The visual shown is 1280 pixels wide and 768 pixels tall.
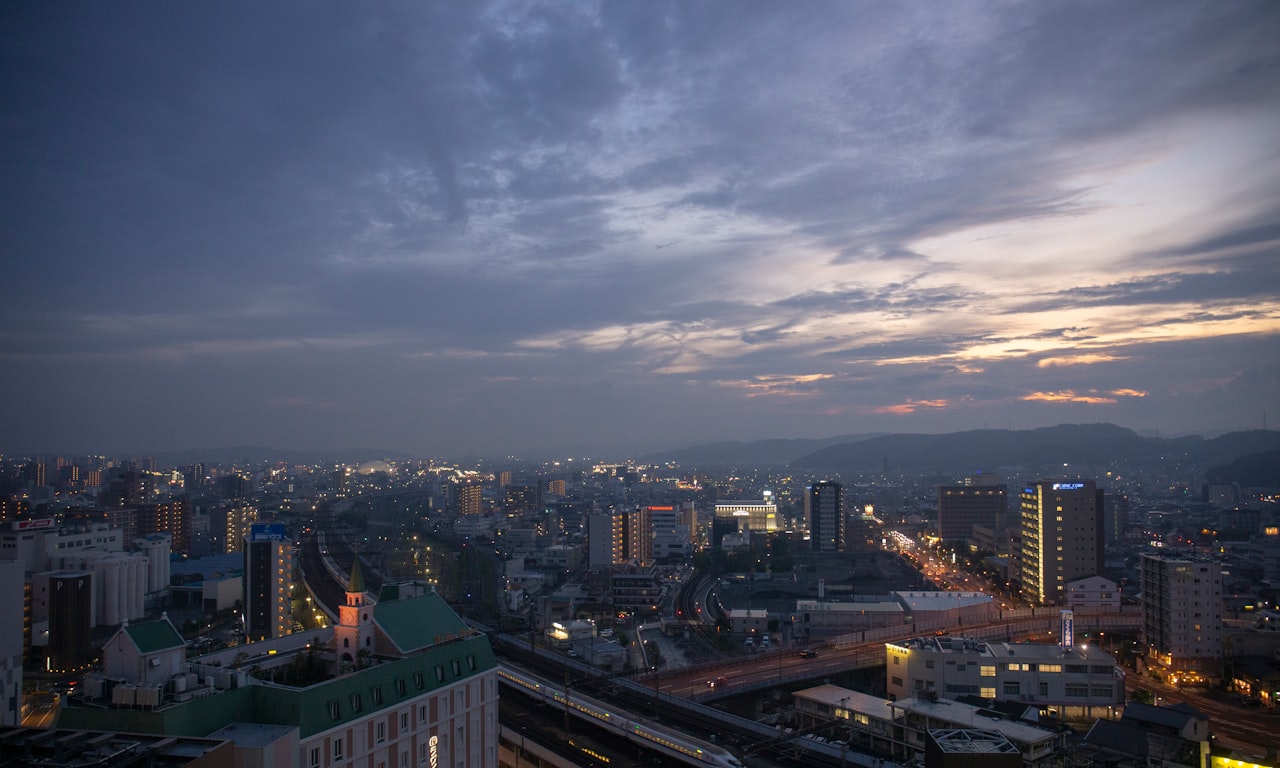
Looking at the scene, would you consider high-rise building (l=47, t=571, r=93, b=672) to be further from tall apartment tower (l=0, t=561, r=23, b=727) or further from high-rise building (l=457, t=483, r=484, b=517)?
high-rise building (l=457, t=483, r=484, b=517)

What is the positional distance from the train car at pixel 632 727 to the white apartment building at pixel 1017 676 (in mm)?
3697

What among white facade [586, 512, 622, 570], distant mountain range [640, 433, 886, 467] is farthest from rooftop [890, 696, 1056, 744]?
distant mountain range [640, 433, 886, 467]

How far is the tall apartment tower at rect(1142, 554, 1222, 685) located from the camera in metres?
11.4

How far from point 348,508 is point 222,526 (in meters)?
12.0

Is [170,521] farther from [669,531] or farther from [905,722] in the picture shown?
[905,722]

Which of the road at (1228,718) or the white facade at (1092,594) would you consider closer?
the road at (1228,718)

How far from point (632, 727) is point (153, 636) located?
4.68 metres

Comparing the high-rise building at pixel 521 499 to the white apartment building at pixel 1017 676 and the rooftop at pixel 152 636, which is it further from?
the rooftop at pixel 152 636

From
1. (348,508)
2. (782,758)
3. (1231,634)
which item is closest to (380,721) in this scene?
(782,758)

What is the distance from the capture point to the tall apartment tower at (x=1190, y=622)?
1143 cm

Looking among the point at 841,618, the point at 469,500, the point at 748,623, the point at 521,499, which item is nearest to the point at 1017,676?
the point at 841,618

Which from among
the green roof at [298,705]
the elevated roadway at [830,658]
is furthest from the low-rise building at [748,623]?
the green roof at [298,705]

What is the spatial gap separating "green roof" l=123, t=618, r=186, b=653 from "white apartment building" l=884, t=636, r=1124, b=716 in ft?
26.8

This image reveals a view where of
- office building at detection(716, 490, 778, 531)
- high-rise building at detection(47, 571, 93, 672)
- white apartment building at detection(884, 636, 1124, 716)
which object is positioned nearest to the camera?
white apartment building at detection(884, 636, 1124, 716)
